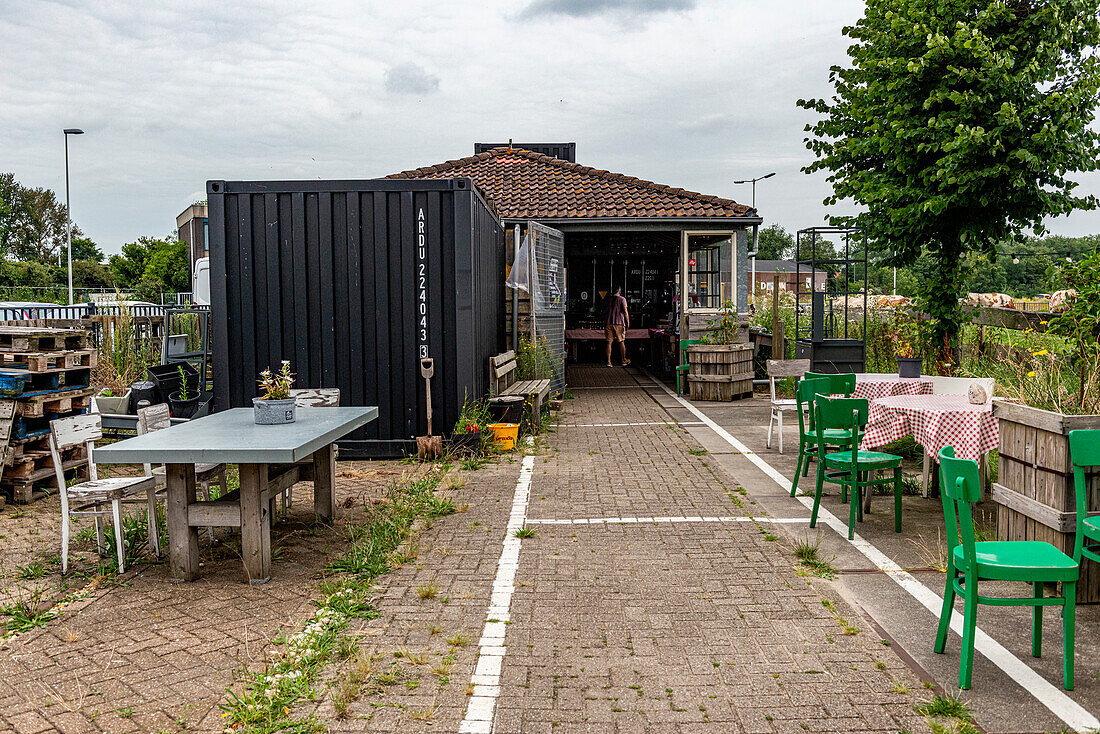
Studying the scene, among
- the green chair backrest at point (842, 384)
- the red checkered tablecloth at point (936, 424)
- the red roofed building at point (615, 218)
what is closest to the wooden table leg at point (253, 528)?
the red checkered tablecloth at point (936, 424)

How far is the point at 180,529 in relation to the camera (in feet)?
17.2

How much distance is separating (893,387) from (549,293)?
703cm

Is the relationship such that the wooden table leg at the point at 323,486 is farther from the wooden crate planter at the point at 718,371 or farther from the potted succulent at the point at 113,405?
the wooden crate planter at the point at 718,371

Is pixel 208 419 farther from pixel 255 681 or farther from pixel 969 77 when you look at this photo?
pixel 969 77

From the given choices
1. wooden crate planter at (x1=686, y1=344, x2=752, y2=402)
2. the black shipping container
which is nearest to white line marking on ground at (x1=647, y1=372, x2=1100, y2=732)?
the black shipping container

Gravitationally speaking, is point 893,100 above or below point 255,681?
above

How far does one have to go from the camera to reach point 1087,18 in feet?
34.5

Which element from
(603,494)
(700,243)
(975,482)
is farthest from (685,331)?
(975,482)

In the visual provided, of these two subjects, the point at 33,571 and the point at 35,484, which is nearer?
the point at 33,571

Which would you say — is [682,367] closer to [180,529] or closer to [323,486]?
[323,486]

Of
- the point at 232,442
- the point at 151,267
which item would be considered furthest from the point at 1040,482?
the point at 151,267

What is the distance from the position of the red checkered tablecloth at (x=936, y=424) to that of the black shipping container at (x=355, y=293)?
15.1 feet

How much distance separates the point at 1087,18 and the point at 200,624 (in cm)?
1191

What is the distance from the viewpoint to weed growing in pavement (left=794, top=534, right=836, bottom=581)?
5.22 m
